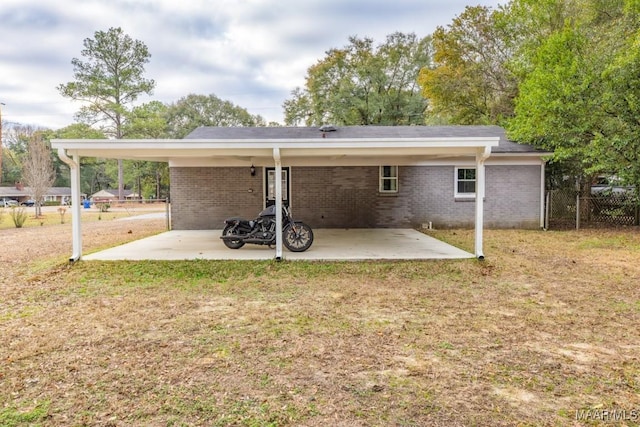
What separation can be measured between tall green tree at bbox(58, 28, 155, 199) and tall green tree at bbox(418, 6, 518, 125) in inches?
919

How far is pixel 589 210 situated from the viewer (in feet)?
42.2

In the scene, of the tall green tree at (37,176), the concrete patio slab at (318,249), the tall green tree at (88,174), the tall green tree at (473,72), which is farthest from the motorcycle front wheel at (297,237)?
the tall green tree at (88,174)

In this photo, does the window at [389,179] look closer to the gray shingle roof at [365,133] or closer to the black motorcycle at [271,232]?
the gray shingle roof at [365,133]

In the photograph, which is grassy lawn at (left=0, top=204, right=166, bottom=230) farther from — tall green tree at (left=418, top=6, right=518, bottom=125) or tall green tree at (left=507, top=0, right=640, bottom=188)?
tall green tree at (left=418, top=6, right=518, bottom=125)

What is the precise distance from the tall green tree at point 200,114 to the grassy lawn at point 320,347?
112 feet

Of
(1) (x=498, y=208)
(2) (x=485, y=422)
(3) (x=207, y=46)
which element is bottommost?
(2) (x=485, y=422)

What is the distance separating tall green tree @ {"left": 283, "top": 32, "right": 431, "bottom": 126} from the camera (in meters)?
25.1

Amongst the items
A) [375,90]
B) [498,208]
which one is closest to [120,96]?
[375,90]

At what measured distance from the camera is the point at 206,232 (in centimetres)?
1134

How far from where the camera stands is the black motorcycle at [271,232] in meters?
7.85

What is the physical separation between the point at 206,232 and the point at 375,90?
18.0 metres

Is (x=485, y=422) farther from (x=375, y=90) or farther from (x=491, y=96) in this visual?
(x=375, y=90)

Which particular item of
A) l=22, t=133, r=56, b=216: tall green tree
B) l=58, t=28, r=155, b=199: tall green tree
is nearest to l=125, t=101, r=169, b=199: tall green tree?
l=58, t=28, r=155, b=199: tall green tree

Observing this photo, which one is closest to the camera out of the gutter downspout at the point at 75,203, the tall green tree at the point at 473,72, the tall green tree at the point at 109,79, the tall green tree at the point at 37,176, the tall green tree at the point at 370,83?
the gutter downspout at the point at 75,203
